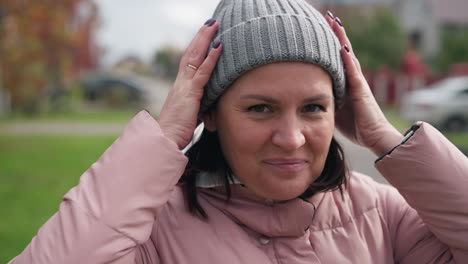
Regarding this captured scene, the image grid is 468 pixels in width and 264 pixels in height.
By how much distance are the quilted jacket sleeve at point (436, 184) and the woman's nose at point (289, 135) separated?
0.39 meters

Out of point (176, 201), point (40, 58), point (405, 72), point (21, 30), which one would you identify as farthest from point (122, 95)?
point (176, 201)

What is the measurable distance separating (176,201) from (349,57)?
0.83 meters

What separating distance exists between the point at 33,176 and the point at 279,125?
6.70 m

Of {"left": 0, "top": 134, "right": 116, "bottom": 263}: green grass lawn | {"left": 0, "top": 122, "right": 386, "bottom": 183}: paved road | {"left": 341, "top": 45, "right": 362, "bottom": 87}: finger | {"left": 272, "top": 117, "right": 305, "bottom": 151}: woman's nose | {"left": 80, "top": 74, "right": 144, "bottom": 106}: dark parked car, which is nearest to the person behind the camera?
{"left": 272, "top": 117, "right": 305, "bottom": 151}: woman's nose

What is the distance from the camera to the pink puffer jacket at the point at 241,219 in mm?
1579

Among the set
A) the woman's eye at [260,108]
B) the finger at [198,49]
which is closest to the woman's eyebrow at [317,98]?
the woman's eye at [260,108]

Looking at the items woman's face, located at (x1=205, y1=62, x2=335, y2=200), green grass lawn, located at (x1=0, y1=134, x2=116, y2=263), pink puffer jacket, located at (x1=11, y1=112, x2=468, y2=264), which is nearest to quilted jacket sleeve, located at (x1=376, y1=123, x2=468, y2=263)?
pink puffer jacket, located at (x1=11, y1=112, x2=468, y2=264)

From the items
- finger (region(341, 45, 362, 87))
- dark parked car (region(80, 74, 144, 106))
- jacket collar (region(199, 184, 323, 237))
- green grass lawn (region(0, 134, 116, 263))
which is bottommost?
dark parked car (region(80, 74, 144, 106))

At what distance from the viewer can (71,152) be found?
9.66m

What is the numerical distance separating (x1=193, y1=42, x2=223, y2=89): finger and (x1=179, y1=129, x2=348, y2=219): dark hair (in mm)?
299

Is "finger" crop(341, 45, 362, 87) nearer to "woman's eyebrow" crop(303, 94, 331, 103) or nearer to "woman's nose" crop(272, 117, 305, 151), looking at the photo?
"woman's eyebrow" crop(303, 94, 331, 103)

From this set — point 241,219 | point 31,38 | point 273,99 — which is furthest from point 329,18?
point 31,38

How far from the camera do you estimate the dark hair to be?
1.86 meters

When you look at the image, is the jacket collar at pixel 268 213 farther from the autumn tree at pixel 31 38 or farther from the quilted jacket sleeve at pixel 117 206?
the autumn tree at pixel 31 38
